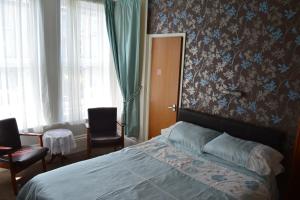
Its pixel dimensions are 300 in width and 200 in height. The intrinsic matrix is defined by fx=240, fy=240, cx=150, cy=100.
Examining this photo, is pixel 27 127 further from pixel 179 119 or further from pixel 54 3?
pixel 179 119

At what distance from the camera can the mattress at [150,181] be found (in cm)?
194

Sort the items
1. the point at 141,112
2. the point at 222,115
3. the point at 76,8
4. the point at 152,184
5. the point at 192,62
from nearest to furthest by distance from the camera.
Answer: the point at 152,184 < the point at 222,115 < the point at 192,62 < the point at 76,8 < the point at 141,112

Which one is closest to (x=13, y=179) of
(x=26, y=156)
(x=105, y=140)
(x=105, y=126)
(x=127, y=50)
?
(x=26, y=156)

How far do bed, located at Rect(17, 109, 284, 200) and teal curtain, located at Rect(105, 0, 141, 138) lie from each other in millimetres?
1472

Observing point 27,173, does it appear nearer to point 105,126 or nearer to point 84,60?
point 105,126

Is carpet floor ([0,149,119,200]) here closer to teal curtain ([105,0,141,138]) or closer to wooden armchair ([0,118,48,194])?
wooden armchair ([0,118,48,194])

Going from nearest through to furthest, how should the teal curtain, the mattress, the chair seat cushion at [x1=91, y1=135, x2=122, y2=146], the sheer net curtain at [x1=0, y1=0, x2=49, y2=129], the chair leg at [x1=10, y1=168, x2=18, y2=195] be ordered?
1. the mattress
2. the chair leg at [x1=10, y1=168, x2=18, y2=195]
3. the sheer net curtain at [x1=0, y1=0, x2=49, y2=129]
4. the chair seat cushion at [x1=91, y1=135, x2=122, y2=146]
5. the teal curtain

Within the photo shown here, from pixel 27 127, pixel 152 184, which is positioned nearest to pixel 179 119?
pixel 152 184

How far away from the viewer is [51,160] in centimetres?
365

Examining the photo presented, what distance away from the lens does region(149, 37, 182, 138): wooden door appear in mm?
3457

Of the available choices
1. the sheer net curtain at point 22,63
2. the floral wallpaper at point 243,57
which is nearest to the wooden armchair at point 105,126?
the sheer net curtain at point 22,63

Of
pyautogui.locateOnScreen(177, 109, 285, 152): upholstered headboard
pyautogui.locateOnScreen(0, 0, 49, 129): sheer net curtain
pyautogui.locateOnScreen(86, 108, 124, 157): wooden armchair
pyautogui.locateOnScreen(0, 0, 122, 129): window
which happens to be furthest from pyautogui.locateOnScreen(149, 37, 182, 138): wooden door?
pyautogui.locateOnScreen(0, 0, 49, 129): sheer net curtain

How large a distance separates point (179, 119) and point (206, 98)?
517mm

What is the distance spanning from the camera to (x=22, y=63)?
134 inches
